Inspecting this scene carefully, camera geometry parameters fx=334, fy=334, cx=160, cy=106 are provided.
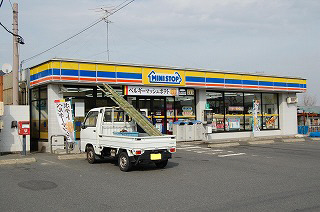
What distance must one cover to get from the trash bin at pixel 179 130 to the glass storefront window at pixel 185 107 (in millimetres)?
1120

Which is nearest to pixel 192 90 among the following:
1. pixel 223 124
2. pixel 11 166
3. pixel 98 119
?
pixel 223 124

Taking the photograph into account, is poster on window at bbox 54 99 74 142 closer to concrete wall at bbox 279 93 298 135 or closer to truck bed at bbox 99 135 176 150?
truck bed at bbox 99 135 176 150

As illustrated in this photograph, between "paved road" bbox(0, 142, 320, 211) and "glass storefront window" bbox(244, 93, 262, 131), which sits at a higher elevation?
"glass storefront window" bbox(244, 93, 262, 131)

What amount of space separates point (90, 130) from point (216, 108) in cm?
1266

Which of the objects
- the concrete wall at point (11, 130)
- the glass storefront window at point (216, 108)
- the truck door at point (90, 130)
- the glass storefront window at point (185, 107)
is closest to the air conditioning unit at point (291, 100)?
the glass storefront window at point (216, 108)

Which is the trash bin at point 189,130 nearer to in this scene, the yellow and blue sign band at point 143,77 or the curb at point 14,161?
the yellow and blue sign band at point 143,77

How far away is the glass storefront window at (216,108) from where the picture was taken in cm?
2322

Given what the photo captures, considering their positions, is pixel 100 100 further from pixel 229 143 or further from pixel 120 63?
pixel 229 143

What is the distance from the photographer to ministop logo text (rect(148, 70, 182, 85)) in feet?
65.4

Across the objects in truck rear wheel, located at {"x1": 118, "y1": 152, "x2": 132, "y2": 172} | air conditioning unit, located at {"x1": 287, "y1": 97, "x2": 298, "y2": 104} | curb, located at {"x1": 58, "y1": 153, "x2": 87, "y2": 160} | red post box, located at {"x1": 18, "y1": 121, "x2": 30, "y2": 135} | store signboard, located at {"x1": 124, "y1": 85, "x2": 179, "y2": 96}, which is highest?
store signboard, located at {"x1": 124, "y1": 85, "x2": 179, "y2": 96}

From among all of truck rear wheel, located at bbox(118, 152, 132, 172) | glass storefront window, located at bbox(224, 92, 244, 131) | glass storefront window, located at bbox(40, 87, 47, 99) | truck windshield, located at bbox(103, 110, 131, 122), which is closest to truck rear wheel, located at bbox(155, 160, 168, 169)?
truck rear wheel, located at bbox(118, 152, 132, 172)

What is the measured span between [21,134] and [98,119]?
16.6 ft

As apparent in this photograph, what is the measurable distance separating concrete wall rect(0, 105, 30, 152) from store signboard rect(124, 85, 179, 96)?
5.62 meters

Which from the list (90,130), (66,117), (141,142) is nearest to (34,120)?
(66,117)
